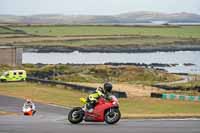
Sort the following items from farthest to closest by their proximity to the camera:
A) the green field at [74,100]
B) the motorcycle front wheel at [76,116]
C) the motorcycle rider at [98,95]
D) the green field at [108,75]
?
the green field at [108,75] → the green field at [74,100] → the motorcycle front wheel at [76,116] → the motorcycle rider at [98,95]

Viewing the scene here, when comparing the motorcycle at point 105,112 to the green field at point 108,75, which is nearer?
the motorcycle at point 105,112

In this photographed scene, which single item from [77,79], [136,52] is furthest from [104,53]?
[77,79]

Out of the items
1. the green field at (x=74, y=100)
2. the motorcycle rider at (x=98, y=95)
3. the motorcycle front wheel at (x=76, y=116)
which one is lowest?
the green field at (x=74, y=100)

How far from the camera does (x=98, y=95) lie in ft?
64.7

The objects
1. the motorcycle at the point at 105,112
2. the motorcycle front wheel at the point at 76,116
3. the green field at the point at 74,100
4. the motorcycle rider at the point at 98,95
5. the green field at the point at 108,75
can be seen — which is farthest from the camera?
the green field at the point at 108,75

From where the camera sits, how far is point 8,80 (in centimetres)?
7025

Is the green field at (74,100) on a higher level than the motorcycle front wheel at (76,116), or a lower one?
lower

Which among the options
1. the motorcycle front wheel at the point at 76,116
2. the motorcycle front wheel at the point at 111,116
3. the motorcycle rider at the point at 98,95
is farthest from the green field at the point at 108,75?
the motorcycle front wheel at the point at 111,116

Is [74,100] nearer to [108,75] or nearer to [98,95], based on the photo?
[98,95]

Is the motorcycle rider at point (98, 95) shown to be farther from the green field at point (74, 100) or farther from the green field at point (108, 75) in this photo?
the green field at point (108, 75)

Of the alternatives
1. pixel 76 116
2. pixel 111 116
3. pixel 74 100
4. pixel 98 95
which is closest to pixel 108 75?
pixel 74 100

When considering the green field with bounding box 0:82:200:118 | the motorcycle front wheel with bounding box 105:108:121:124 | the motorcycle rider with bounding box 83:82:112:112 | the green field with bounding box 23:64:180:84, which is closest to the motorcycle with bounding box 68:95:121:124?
the motorcycle front wheel with bounding box 105:108:121:124

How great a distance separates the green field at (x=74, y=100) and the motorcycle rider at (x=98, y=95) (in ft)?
48.3

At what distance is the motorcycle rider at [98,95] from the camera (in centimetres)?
1953
